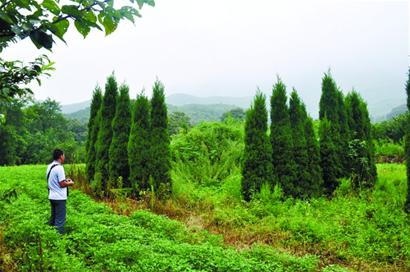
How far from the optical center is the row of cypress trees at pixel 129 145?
10.6 meters

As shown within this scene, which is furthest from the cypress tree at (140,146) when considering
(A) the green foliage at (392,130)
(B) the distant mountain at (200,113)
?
(B) the distant mountain at (200,113)

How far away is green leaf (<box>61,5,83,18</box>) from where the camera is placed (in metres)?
1.47

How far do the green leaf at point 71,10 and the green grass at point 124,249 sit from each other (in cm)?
345

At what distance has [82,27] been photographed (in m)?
1.53

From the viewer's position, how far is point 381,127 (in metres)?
22.1

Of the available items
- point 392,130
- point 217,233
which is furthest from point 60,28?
point 392,130

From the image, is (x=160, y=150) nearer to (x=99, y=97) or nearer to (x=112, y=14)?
(x=99, y=97)

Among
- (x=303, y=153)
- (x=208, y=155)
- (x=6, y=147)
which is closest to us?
(x=303, y=153)

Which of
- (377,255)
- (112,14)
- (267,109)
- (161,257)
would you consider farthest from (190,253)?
(267,109)

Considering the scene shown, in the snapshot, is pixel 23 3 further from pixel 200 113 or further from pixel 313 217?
pixel 200 113

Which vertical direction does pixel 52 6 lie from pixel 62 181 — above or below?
above

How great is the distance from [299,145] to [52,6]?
944 cm

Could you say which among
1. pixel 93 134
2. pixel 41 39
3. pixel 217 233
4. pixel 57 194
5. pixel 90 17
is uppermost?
pixel 90 17

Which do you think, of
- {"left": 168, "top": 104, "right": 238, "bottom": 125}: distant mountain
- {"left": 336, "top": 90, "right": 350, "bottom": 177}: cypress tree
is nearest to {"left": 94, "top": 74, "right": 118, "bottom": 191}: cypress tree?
{"left": 336, "top": 90, "right": 350, "bottom": 177}: cypress tree
